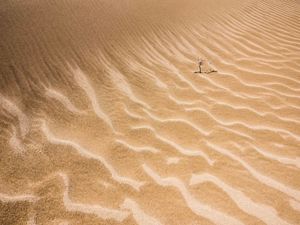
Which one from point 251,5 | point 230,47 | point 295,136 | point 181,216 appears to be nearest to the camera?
point 181,216

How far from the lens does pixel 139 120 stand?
3068 millimetres

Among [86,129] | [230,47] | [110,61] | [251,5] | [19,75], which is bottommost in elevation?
[86,129]

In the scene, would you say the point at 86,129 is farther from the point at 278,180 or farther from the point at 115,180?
the point at 278,180

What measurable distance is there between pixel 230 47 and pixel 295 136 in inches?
91.0

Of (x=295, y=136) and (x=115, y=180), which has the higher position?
(x=295, y=136)

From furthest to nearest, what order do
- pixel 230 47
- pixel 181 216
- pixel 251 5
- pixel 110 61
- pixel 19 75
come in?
pixel 251 5 < pixel 230 47 < pixel 110 61 < pixel 19 75 < pixel 181 216

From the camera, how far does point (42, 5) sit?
171 inches

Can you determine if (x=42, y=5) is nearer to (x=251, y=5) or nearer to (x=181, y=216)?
(x=181, y=216)

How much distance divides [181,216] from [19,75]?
2406 mm

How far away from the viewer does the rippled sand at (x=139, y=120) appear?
2.20 metres

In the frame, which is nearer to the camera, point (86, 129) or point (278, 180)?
point (278, 180)

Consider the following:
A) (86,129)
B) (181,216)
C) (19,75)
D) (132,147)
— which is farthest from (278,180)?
(19,75)

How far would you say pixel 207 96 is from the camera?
354 centimetres

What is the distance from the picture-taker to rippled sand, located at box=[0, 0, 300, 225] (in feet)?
7.20
